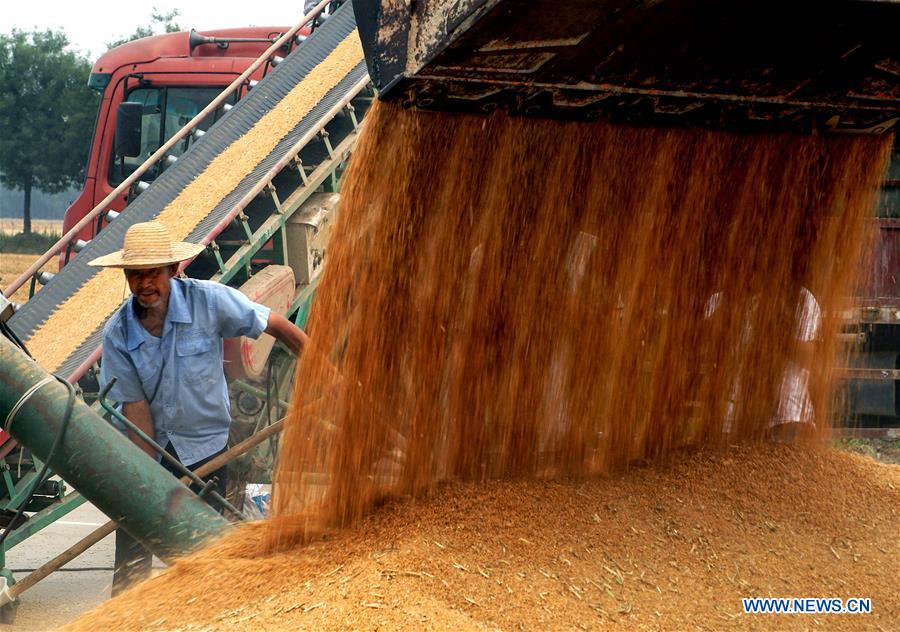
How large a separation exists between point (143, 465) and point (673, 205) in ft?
6.30

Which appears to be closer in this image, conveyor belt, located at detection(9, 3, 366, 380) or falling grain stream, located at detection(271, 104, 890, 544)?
falling grain stream, located at detection(271, 104, 890, 544)

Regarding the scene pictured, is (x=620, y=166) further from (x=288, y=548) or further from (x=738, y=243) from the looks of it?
(x=288, y=548)

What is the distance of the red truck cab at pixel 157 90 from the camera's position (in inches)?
273

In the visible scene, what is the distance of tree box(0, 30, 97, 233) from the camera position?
32062mm

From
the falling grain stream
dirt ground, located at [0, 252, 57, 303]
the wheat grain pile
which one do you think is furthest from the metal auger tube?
dirt ground, located at [0, 252, 57, 303]

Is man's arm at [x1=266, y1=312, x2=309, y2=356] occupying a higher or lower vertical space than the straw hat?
lower

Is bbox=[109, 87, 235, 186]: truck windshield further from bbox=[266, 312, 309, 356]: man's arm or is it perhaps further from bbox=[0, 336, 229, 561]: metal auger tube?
bbox=[0, 336, 229, 561]: metal auger tube

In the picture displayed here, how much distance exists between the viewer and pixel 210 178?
6004 millimetres

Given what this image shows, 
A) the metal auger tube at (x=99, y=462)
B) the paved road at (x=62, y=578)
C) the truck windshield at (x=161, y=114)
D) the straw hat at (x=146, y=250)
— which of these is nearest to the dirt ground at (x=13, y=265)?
the truck windshield at (x=161, y=114)

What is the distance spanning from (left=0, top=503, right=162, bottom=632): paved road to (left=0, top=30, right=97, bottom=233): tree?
26943 millimetres

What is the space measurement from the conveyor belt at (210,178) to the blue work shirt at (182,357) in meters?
1.10
